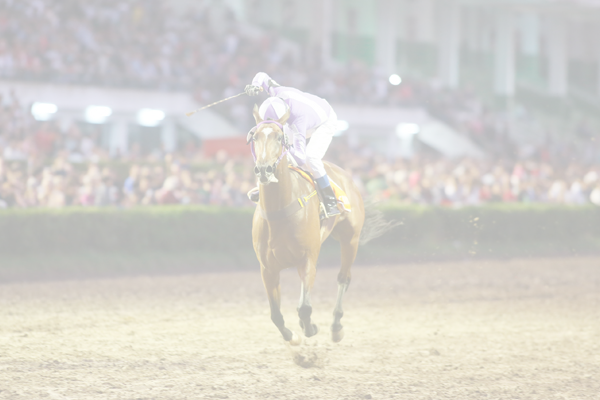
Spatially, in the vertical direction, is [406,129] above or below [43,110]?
below

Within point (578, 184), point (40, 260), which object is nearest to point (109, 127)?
point (40, 260)

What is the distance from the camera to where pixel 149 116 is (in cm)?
1945

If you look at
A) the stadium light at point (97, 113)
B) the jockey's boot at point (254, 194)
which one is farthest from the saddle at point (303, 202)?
the stadium light at point (97, 113)

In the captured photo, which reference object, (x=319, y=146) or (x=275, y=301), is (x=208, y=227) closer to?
(x=319, y=146)

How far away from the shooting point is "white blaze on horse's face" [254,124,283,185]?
5089 mm

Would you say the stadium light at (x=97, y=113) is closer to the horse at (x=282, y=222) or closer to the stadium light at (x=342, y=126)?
the stadium light at (x=342, y=126)

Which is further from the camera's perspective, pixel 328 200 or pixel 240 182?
pixel 240 182

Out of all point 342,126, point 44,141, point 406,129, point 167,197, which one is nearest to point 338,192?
point 167,197

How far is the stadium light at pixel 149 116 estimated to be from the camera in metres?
19.3

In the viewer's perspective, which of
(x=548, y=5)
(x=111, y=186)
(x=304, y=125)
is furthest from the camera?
(x=548, y=5)

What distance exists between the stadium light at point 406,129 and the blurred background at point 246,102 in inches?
2.1

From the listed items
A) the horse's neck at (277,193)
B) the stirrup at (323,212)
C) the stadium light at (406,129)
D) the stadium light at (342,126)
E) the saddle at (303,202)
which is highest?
the horse's neck at (277,193)

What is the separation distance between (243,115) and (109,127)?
3603 millimetres

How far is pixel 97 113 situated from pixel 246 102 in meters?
4.08
